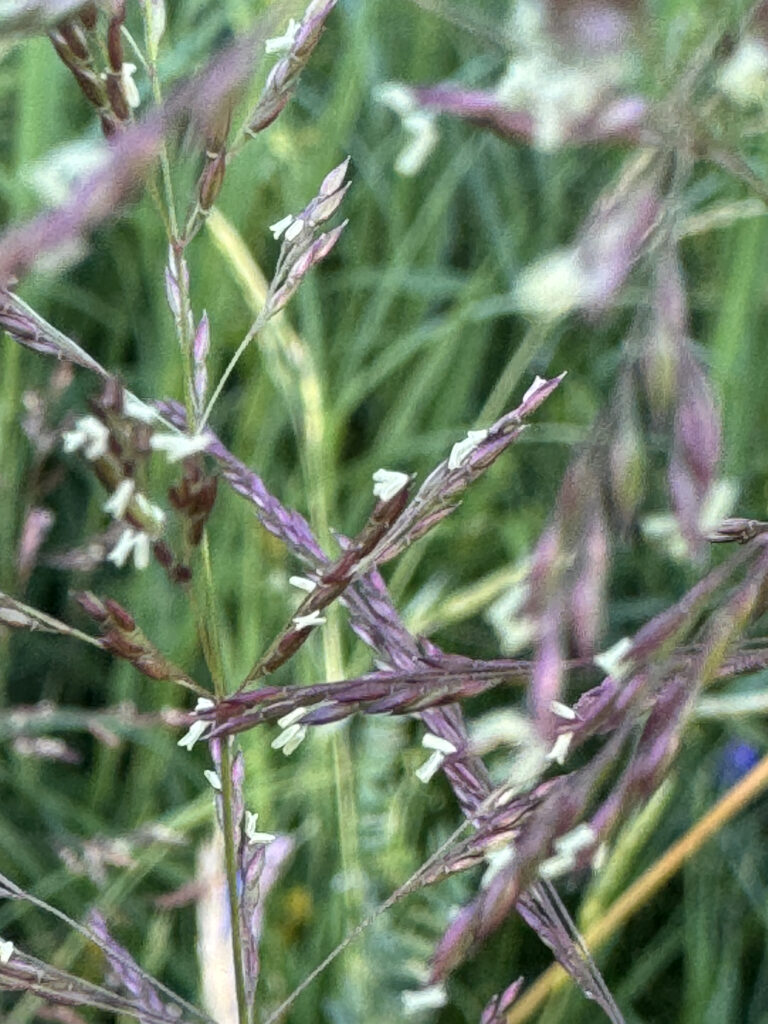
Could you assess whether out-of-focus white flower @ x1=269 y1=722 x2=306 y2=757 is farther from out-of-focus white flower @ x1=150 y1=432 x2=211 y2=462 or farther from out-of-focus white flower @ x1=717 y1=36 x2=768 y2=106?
out-of-focus white flower @ x1=717 y1=36 x2=768 y2=106

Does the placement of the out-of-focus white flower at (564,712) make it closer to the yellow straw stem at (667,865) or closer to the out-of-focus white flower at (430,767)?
the out-of-focus white flower at (430,767)

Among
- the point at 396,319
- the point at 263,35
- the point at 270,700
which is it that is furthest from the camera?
the point at 396,319

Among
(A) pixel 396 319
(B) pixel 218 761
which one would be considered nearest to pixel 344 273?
(A) pixel 396 319

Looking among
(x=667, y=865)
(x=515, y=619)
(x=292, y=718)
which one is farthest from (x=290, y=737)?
(x=667, y=865)

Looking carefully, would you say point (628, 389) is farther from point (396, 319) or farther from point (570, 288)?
point (396, 319)

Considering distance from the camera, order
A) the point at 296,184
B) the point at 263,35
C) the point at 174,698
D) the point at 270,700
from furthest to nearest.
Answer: the point at 296,184, the point at 174,698, the point at 270,700, the point at 263,35

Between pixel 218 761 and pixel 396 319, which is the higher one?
pixel 218 761

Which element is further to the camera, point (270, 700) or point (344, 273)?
point (344, 273)
